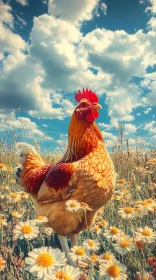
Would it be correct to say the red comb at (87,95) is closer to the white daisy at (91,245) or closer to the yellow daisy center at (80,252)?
the white daisy at (91,245)

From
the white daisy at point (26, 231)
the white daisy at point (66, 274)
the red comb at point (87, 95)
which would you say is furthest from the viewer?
the red comb at point (87, 95)

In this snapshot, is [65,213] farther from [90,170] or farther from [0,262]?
[0,262]

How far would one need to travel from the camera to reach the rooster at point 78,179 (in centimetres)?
316

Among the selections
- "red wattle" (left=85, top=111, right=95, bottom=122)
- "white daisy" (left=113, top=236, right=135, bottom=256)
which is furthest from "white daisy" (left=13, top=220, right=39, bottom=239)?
"red wattle" (left=85, top=111, right=95, bottom=122)

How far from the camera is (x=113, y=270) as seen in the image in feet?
5.98

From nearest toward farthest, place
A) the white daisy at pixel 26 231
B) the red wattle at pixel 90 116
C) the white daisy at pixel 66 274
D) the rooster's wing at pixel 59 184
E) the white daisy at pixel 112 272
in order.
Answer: the white daisy at pixel 66 274 < the white daisy at pixel 112 272 < the white daisy at pixel 26 231 < the rooster's wing at pixel 59 184 < the red wattle at pixel 90 116

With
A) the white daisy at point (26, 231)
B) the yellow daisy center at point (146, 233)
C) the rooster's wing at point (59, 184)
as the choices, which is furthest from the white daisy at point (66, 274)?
the rooster's wing at point (59, 184)

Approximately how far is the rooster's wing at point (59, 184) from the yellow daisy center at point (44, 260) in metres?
1.64

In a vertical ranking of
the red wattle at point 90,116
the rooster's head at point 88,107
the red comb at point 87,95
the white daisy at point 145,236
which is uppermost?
the red comb at point 87,95

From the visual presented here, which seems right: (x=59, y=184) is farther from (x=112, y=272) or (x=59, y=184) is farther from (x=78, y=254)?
(x=112, y=272)

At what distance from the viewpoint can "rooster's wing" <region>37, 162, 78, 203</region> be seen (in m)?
3.25

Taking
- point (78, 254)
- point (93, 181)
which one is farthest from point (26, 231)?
point (93, 181)

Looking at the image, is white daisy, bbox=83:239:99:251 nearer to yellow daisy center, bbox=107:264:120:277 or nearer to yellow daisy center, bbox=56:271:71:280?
yellow daisy center, bbox=107:264:120:277

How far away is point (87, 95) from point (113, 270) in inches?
104
